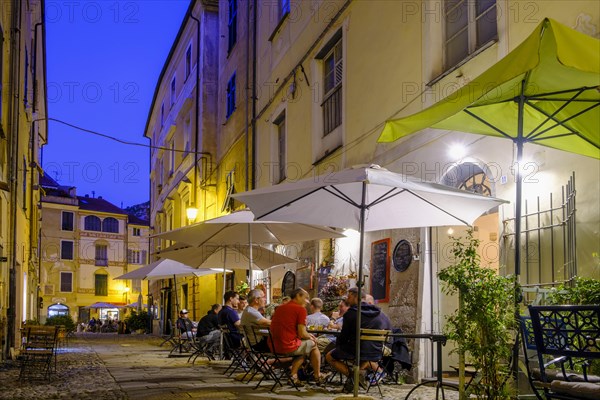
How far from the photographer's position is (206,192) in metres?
24.0

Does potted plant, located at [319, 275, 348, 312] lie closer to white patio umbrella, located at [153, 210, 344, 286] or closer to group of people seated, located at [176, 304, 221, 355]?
white patio umbrella, located at [153, 210, 344, 286]

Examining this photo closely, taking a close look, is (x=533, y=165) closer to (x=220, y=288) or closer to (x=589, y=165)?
(x=589, y=165)

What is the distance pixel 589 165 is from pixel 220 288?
16219mm

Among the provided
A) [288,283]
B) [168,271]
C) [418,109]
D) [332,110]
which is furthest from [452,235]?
[168,271]

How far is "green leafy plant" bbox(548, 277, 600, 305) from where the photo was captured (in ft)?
18.1

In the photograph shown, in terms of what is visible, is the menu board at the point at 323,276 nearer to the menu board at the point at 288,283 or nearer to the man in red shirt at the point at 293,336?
the menu board at the point at 288,283

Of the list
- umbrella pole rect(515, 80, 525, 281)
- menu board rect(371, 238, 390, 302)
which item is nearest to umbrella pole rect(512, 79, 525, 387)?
umbrella pole rect(515, 80, 525, 281)

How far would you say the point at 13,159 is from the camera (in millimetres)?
14398

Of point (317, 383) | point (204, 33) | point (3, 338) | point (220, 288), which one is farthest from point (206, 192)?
point (317, 383)

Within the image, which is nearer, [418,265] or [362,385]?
[362,385]

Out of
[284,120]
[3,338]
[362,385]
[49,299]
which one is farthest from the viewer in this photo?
[49,299]

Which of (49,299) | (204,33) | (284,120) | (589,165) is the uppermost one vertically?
(204,33)

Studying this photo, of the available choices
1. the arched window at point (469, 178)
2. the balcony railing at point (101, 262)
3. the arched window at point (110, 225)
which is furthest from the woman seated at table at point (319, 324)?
the arched window at point (110, 225)

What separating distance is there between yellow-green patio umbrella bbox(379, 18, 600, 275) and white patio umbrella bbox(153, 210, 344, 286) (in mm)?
4559
